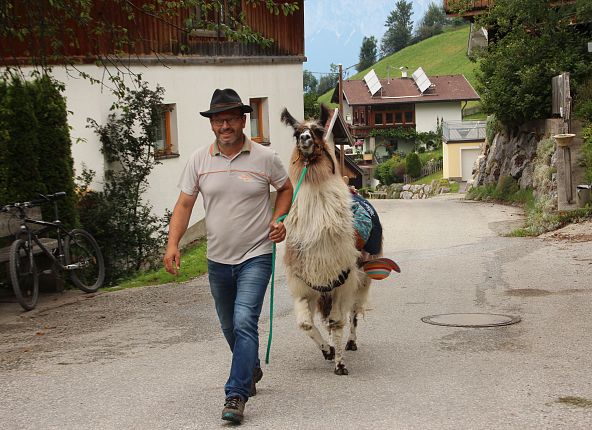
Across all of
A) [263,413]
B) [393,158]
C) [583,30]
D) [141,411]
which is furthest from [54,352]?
[393,158]

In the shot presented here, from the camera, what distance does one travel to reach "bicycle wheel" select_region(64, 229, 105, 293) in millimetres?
13219

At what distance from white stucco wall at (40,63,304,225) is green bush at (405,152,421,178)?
5513cm

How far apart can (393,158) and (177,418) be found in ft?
277

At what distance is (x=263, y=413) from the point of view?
261 inches

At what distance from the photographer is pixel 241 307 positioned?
6.56 m

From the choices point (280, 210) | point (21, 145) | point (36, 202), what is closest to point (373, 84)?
point (21, 145)

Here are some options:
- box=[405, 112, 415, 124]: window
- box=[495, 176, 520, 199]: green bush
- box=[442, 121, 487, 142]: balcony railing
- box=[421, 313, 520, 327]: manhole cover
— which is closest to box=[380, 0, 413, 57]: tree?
box=[405, 112, 415, 124]: window

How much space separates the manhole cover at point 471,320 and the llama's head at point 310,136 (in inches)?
119

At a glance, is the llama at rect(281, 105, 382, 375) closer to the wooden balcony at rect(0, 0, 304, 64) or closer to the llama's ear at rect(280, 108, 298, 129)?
the llama's ear at rect(280, 108, 298, 129)

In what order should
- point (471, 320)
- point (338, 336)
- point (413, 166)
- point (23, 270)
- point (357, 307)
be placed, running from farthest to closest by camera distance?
point (413, 166) < point (23, 270) < point (471, 320) < point (357, 307) < point (338, 336)

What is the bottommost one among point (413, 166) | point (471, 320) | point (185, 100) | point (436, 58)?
point (413, 166)

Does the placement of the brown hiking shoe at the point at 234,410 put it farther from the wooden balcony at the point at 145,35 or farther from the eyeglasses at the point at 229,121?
the wooden balcony at the point at 145,35

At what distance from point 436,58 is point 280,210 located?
132 metres

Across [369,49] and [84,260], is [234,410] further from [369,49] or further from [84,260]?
[369,49]
